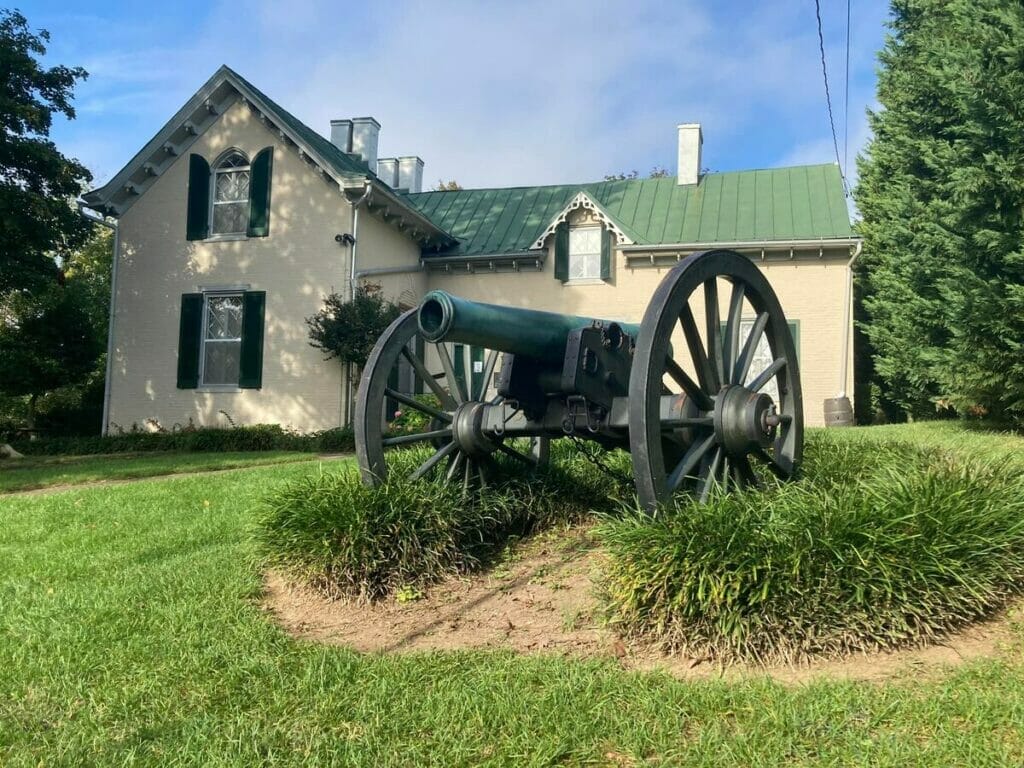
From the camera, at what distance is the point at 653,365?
399 centimetres

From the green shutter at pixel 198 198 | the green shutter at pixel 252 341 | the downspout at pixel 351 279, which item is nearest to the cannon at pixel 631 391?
the downspout at pixel 351 279

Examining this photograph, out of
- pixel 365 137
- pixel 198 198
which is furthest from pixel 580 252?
pixel 198 198

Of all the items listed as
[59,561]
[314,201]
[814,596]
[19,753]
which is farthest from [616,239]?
[19,753]

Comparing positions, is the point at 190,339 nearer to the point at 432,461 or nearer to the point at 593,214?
the point at 593,214

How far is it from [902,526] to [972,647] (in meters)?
0.55

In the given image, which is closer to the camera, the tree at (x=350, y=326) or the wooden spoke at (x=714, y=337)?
the wooden spoke at (x=714, y=337)

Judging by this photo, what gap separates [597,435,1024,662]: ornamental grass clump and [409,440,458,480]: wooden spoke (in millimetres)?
1593

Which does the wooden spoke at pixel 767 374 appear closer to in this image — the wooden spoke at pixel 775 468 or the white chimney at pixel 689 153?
the wooden spoke at pixel 775 468

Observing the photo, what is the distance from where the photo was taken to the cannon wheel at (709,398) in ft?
13.0

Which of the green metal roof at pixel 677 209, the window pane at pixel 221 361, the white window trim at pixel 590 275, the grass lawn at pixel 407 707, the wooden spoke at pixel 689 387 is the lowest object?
the grass lawn at pixel 407 707

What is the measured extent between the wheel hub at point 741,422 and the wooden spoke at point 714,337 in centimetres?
18

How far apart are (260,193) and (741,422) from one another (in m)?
13.2

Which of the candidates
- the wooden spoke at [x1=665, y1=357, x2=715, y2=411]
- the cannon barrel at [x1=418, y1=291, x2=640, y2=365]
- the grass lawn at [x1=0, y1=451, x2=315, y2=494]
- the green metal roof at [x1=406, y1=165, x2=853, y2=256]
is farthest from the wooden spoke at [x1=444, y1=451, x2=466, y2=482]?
the green metal roof at [x1=406, y1=165, x2=853, y2=256]

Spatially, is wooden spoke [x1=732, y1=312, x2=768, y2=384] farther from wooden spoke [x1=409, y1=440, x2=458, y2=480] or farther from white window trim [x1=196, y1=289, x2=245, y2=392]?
white window trim [x1=196, y1=289, x2=245, y2=392]
